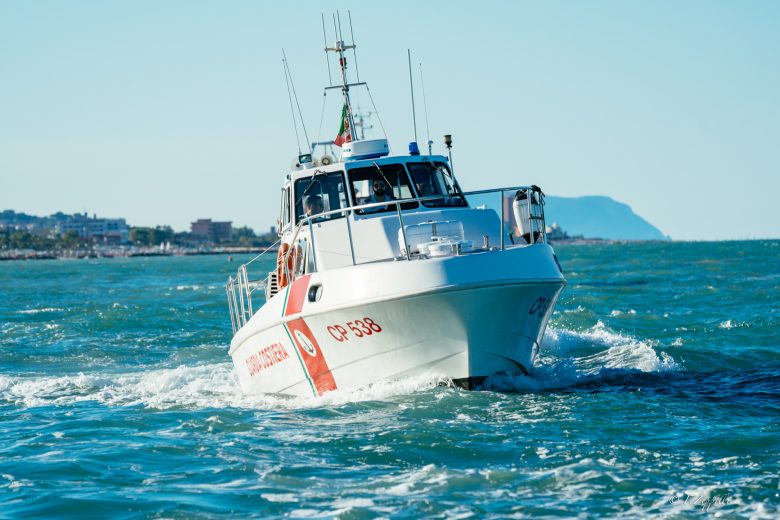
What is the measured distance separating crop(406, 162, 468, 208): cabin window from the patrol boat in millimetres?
22

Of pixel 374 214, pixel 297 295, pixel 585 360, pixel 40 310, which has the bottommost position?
pixel 585 360

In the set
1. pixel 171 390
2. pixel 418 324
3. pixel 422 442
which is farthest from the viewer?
pixel 171 390

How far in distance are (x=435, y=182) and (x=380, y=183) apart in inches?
38.1

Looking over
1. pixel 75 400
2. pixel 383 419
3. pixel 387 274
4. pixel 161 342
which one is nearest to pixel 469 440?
pixel 383 419

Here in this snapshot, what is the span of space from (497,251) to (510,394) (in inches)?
78.2

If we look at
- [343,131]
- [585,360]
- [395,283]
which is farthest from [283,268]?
[585,360]

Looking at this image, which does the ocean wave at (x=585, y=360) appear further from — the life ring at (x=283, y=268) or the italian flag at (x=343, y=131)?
the italian flag at (x=343, y=131)

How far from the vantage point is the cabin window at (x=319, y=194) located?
16.4 m

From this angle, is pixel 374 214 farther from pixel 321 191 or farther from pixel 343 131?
pixel 343 131

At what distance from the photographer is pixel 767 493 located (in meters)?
9.40

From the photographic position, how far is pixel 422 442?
38.1ft

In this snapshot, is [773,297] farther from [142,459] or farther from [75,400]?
[142,459]

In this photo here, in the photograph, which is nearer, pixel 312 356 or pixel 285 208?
pixel 312 356

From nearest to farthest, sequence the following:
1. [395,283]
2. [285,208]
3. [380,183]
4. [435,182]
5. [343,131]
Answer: [395,283], [380,183], [435,182], [285,208], [343,131]
